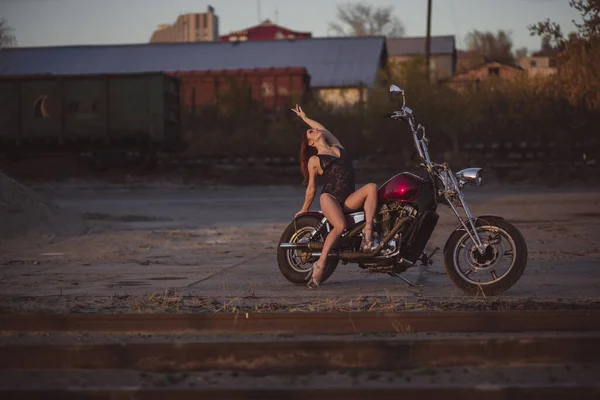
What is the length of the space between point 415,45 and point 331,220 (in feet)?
315

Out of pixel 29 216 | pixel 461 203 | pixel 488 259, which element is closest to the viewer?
pixel 488 259

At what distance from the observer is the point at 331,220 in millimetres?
9016

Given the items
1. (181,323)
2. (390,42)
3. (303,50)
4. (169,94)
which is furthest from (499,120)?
(390,42)

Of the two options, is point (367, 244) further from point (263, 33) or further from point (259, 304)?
point (263, 33)

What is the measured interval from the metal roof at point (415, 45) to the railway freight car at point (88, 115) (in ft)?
221

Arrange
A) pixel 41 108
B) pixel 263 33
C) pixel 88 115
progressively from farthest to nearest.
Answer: pixel 263 33, pixel 41 108, pixel 88 115

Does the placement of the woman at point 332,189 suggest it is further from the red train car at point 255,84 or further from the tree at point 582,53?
the red train car at point 255,84

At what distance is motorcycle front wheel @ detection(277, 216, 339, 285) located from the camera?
9.36 meters

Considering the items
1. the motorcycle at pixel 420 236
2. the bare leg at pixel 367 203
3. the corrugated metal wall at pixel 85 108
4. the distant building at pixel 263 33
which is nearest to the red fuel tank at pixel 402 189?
the motorcycle at pixel 420 236

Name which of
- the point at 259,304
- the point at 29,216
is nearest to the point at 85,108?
the point at 29,216

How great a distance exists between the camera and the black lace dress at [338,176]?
914 cm

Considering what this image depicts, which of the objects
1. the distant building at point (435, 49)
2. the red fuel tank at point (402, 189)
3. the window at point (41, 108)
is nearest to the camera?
the red fuel tank at point (402, 189)

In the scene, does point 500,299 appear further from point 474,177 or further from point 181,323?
point 181,323

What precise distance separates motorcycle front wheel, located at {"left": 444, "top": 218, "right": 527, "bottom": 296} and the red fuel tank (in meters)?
0.56
